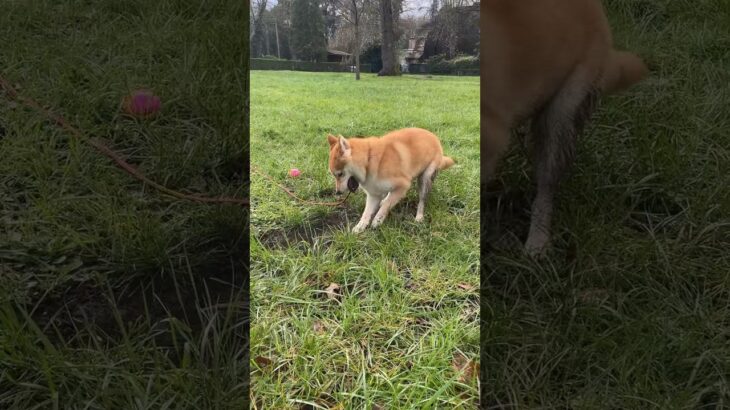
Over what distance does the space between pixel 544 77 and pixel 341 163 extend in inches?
27.9

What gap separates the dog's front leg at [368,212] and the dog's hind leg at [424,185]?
96 mm

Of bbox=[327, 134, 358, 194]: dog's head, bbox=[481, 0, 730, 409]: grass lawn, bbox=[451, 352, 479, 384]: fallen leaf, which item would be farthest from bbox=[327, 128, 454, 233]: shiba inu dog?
bbox=[481, 0, 730, 409]: grass lawn

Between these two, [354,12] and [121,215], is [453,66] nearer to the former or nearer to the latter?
[354,12]

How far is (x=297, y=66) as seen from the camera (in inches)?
40.6

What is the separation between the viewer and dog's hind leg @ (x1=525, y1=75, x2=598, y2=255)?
148 cm

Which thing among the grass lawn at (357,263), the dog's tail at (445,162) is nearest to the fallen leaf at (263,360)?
the grass lawn at (357,263)

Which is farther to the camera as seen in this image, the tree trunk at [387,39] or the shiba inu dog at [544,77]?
the shiba inu dog at [544,77]

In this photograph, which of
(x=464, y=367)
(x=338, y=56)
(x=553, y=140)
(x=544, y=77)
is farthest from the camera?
(x=553, y=140)

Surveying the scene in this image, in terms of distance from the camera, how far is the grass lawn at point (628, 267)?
1214 mm

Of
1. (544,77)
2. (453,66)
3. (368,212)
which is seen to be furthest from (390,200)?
(544,77)

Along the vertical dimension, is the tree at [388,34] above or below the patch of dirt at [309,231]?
above

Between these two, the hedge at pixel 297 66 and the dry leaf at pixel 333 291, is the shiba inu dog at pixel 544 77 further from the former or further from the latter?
the dry leaf at pixel 333 291

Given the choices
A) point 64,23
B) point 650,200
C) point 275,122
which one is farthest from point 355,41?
point 64,23

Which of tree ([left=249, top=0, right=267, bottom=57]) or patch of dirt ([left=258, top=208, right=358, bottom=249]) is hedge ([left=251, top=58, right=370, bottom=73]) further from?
patch of dirt ([left=258, top=208, right=358, bottom=249])
